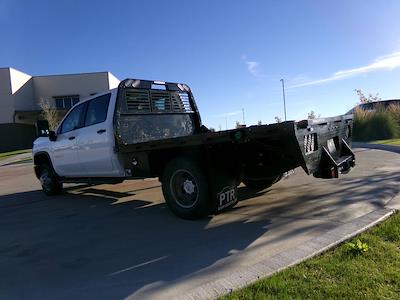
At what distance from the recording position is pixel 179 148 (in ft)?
22.5

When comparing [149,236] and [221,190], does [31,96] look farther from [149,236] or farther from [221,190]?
[149,236]

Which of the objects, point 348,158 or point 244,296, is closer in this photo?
point 244,296

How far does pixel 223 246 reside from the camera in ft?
17.7

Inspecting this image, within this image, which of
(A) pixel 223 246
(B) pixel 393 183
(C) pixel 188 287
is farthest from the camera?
(B) pixel 393 183

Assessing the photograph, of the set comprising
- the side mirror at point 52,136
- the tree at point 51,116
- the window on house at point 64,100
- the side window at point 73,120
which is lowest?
the side mirror at point 52,136

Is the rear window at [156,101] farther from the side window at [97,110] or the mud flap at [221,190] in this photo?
the mud flap at [221,190]

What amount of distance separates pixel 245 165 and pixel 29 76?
163 feet

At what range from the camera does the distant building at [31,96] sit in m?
48.1

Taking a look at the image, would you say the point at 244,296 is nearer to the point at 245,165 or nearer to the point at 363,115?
the point at 245,165

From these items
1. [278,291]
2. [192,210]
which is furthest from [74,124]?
[278,291]

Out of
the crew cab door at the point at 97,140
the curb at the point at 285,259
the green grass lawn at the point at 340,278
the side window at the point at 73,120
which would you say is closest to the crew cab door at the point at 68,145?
the side window at the point at 73,120

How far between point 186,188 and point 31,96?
48629mm

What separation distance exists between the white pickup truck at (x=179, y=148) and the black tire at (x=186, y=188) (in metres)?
0.01

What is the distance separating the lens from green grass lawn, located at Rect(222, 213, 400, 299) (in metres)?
3.72
